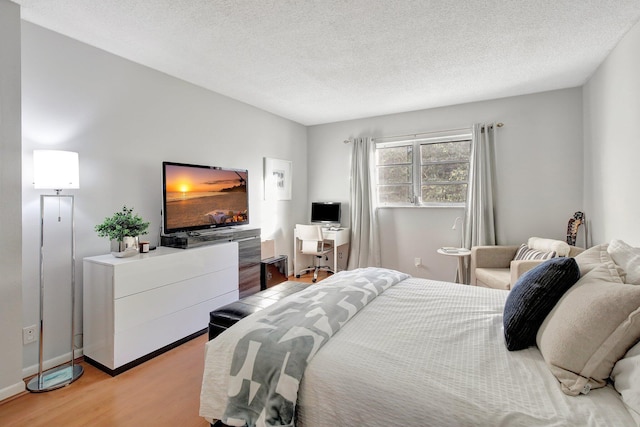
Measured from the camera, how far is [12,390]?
1970 millimetres

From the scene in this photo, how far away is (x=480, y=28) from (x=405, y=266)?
10.2 ft

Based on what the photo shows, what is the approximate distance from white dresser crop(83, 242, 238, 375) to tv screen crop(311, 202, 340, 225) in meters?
2.34

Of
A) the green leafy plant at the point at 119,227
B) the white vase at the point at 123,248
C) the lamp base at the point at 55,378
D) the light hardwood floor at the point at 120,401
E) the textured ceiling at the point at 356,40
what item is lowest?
the light hardwood floor at the point at 120,401

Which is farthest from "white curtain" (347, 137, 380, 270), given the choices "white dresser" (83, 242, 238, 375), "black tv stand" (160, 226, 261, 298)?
"white dresser" (83, 242, 238, 375)

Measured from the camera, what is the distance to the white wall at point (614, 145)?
2.31 metres

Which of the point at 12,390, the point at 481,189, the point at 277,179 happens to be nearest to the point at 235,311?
the point at 12,390

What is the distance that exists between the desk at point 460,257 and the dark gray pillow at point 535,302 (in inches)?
91.2

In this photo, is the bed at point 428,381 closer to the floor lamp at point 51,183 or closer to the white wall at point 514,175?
the floor lamp at point 51,183

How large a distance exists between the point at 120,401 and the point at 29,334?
→ 95 cm

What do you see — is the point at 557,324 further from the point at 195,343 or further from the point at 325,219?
the point at 325,219

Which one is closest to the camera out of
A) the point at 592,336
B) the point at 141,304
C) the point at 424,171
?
the point at 592,336

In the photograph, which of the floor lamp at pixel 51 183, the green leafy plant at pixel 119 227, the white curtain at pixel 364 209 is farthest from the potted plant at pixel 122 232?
the white curtain at pixel 364 209

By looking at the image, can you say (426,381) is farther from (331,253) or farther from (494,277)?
(331,253)

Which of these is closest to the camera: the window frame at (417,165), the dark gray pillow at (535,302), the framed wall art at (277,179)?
the dark gray pillow at (535,302)
